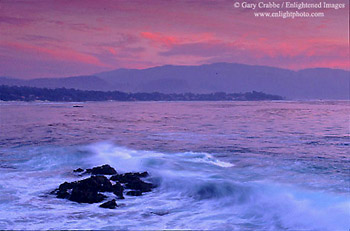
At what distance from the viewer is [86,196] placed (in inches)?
450

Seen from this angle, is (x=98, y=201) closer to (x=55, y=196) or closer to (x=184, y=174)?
(x=55, y=196)

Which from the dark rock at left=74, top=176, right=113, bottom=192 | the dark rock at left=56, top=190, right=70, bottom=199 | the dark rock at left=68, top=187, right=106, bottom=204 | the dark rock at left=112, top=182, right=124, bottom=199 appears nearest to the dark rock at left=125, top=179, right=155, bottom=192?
the dark rock at left=112, top=182, right=124, bottom=199

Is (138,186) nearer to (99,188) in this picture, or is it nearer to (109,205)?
(99,188)

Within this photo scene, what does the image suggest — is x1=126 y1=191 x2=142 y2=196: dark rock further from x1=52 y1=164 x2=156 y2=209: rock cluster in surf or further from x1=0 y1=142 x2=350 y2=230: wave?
x1=0 y1=142 x2=350 y2=230: wave

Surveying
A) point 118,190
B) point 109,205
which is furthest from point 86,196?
point 118,190

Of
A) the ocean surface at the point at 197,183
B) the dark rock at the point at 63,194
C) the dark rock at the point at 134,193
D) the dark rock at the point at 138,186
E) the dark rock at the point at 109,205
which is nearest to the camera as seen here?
the ocean surface at the point at 197,183

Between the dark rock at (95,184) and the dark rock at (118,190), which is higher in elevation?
the dark rock at (95,184)

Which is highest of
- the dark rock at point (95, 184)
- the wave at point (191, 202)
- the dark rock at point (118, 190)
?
the dark rock at point (95, 184)

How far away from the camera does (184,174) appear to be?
1541cm

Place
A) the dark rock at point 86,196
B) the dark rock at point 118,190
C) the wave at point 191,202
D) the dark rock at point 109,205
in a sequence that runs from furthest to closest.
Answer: the dark rock at point 118,190, the dark rock at point 86,196, the dark rock at point 109,205, the wave at point 191,202

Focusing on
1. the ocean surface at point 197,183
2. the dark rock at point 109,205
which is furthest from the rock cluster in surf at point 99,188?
the ocean surface at point 197,183

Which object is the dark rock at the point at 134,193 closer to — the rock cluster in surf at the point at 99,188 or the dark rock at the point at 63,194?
the rock cluster in surf at the point at 99,188

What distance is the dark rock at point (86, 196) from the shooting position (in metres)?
11.4

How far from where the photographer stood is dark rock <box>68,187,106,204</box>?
1135cm
